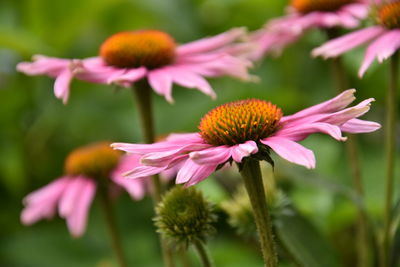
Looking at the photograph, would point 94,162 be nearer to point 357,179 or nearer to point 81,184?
point 81,184

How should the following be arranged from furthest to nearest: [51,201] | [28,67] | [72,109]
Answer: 1. [72,109]
2. [51,201]
3. [28,67]

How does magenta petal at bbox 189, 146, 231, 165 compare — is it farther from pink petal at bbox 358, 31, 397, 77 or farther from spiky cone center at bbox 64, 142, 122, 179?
spiky cone center at bbox 64, 142, 122, 179

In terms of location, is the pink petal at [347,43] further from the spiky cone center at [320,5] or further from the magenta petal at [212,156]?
the magenta petal at [212,156]

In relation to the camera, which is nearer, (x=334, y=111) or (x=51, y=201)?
(x=334, y=111)

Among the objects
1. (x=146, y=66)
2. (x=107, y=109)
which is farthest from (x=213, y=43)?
(x=107, y=109)

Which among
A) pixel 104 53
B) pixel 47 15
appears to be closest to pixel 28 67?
Result: pixel 104 53

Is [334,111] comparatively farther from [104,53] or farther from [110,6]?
[110,6]

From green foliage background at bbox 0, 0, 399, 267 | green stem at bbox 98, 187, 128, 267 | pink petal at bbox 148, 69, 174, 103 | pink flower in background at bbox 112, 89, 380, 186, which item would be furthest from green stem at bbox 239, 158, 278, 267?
green foliage background at bbox 0, 0, 399, 267

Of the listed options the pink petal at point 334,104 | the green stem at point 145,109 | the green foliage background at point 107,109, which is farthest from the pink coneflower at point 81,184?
the pink petal at point 334,104
